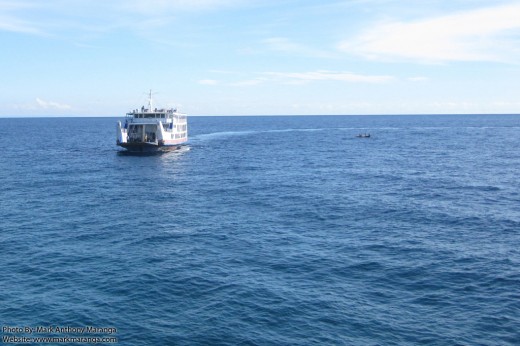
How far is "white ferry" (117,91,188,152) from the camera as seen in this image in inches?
4146

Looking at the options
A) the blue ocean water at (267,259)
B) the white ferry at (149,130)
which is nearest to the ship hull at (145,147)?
the white ferry at (149,130)

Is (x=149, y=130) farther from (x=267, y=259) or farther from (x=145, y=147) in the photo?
(x=267, y=259)

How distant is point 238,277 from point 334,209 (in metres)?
22.0

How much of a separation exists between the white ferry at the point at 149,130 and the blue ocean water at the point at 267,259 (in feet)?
107

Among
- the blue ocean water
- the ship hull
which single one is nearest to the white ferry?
the ship hull

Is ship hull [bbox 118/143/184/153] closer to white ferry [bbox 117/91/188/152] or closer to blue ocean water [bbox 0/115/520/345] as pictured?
white ferry [bbox 117/91/188/152]

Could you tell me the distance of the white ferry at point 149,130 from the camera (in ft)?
346

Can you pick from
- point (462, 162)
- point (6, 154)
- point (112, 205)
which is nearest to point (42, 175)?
point (112, 205)

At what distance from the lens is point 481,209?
51031 mm

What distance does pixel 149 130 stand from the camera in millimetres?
111938

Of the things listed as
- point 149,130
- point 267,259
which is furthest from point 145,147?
point 267,259

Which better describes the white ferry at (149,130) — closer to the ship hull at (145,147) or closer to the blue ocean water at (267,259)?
the ship hull at (145,147)

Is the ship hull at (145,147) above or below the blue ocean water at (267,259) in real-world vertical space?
above

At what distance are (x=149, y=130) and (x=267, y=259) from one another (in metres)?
81.8
